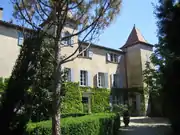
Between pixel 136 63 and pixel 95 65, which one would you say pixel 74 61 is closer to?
pixel 95 65

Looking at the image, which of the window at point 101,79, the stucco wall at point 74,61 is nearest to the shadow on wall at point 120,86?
the stucco wall at point 74,61

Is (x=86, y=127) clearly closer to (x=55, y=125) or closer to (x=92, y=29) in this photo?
(x=55, y=125)

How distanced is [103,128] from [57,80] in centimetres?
522

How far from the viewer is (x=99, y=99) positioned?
2672cm

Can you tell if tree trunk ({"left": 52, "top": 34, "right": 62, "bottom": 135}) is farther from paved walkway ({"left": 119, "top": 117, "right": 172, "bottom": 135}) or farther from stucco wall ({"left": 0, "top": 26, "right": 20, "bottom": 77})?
stucco wall ({"left": 0, "top": 26, "right": 20, "bottom": 77})

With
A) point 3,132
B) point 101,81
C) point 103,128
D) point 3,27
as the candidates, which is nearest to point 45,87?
point 103,128

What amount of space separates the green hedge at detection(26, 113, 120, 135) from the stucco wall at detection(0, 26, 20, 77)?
10.0 m

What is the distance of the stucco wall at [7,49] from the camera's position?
19.0 meters

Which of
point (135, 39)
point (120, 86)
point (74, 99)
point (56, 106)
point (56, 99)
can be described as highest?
point (135, 39)

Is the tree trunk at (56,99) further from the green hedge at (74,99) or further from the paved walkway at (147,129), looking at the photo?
the green hedge at (74,99)

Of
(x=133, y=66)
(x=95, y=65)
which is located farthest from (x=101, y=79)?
(x=133, y=66)

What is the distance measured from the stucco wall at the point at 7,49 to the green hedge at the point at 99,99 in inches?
338

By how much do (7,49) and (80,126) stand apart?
12009 mm

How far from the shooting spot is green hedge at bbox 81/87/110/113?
25.9 meters
